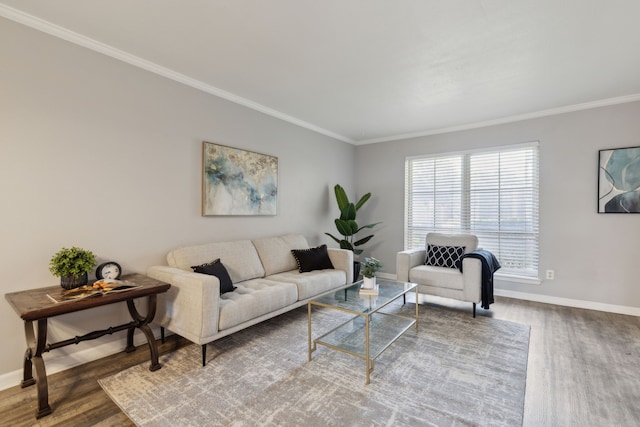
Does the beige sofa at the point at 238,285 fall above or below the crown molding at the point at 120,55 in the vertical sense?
below

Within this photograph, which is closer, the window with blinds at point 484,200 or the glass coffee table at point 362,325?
the glass coffee table at point 362,325

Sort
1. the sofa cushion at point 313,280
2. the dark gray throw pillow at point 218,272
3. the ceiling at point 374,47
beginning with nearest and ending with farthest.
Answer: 1. the ceiling at point 374,47
2. the dark gray throw pillow at point 218,272
3. the sofa cushion at point 313,280

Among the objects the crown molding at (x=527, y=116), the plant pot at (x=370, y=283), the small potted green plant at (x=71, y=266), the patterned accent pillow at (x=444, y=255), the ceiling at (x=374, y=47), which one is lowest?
the plant pot at (x=370, y=283)

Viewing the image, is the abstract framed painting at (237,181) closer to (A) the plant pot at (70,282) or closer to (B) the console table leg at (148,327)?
(B) the console table leg at (148,327)

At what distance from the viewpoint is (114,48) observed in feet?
8.19

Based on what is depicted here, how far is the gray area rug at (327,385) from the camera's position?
5.74 feet

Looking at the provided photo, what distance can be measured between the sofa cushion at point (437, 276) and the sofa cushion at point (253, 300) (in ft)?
5.22

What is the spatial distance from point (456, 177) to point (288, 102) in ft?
9.34

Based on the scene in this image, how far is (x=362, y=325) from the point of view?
8.98ft

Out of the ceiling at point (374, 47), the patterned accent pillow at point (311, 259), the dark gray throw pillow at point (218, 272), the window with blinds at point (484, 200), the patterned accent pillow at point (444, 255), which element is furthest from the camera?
the window with blinds at point (484, 200)

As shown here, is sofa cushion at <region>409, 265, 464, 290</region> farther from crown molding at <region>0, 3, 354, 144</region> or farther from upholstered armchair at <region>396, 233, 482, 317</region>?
crown molding at <region>0, 3, 354, 144</region>

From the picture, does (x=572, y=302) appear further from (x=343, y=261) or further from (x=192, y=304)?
(x=192, y=304)

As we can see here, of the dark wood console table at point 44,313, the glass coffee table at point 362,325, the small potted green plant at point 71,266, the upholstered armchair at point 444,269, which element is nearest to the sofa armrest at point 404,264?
the upholstered armchair at point 444,269

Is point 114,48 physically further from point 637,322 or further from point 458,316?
point 637,322
